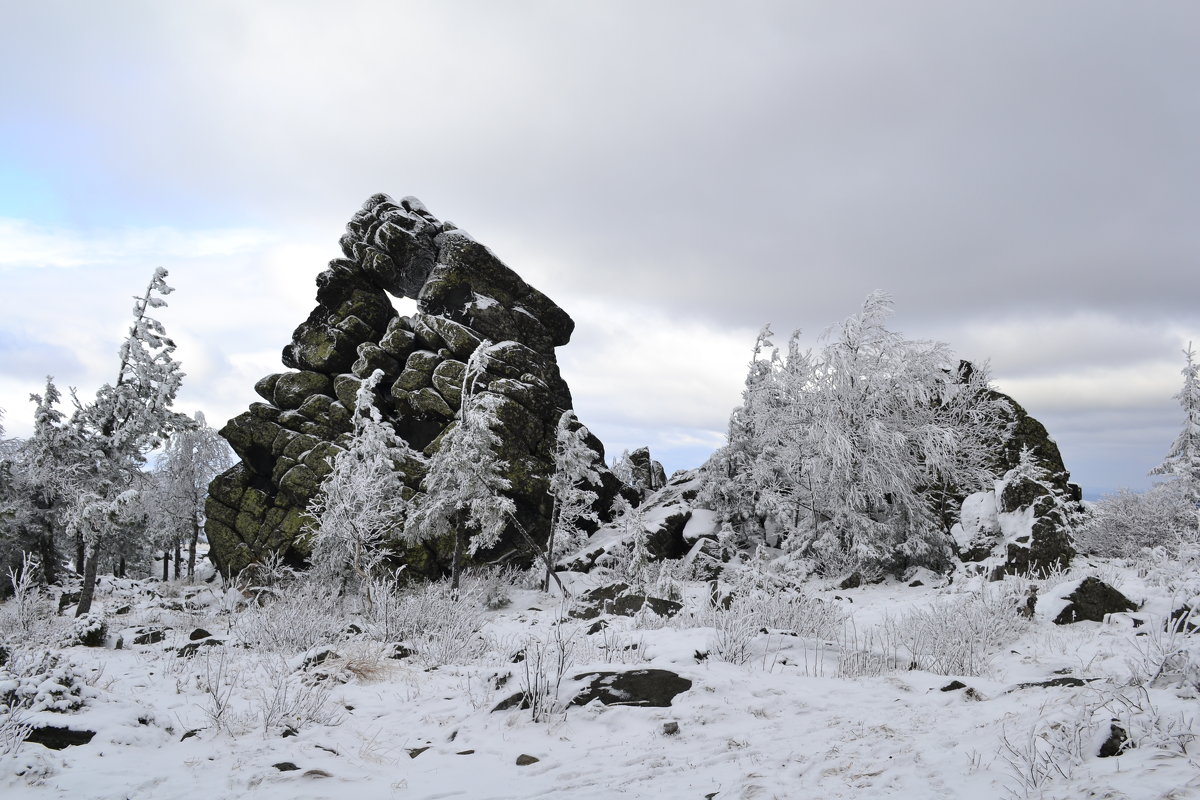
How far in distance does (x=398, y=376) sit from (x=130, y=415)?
34.8 ft

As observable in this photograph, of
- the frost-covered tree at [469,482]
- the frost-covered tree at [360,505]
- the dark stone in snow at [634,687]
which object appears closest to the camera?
the dark stone in snow at [634,687]

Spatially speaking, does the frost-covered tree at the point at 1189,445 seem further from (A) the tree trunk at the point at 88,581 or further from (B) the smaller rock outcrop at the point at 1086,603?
(A) the tree trunk at the point at 88,581

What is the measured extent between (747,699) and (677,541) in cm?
2125

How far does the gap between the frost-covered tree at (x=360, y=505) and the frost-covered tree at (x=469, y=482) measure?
1.56 metres

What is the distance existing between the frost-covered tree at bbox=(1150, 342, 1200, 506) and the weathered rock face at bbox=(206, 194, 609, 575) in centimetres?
2466

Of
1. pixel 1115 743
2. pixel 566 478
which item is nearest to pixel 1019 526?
pixel 1115 743

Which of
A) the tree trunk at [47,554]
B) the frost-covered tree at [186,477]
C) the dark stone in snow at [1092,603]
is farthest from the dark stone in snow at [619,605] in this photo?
the frost-covered tree at [186,477]

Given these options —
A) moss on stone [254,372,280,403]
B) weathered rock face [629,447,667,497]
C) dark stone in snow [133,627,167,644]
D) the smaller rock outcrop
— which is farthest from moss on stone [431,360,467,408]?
the smaller rock outcrop

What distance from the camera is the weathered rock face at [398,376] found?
26516mm

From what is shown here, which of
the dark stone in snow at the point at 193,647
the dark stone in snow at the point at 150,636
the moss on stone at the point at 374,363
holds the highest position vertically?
the moss on stone at the point at 374,363

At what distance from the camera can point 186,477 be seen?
39.3 meters

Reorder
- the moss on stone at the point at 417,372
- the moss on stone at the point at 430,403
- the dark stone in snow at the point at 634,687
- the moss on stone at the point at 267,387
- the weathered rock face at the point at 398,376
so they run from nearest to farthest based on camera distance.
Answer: the dark stone in snow at the point at 634,687 → the weathered rock face at the point at 398,376 → the moss on stone at the point at 430,403 → the moss on stone at the point at 417,372 → the moss on stone at the point at 267,387

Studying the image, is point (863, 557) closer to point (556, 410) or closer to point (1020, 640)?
point (1020, 640)

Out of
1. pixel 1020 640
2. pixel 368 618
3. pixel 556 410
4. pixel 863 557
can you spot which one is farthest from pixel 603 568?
pixel 1020 640
